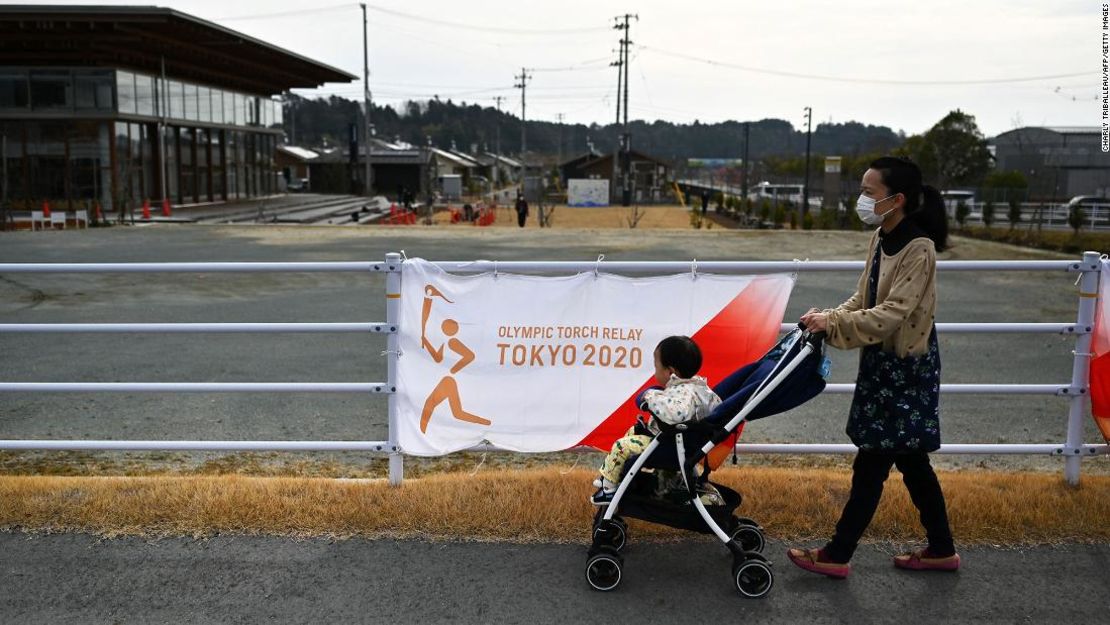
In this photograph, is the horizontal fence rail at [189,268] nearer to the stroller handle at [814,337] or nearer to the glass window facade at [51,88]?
the stroller handle at [814,337]

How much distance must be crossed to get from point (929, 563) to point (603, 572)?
1417 mm

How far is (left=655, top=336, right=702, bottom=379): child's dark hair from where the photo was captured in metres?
3.96

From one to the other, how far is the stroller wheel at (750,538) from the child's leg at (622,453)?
581 mm

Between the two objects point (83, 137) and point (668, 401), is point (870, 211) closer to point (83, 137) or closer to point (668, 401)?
point (668, 401)

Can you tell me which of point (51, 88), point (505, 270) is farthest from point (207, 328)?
point (51, 88)

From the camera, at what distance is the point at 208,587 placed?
152 inches

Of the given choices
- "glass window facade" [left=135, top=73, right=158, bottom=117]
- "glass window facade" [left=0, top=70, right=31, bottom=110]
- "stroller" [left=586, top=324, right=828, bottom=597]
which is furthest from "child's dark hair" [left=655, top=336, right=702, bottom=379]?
"glass window facade" [left=0, top=70, right=31, bottom=110]

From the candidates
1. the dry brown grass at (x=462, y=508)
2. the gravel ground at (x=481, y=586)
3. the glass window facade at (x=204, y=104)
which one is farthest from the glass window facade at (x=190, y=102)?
the gravel ground at (x=481, y=586)

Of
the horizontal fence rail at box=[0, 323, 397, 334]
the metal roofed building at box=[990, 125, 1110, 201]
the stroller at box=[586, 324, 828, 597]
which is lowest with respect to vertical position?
the stroller at box=[586, 324, 828, 597]

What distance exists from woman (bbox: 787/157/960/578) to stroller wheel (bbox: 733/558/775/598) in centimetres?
30

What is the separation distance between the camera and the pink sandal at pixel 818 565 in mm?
3953

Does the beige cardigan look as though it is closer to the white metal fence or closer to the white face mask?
the white face mask

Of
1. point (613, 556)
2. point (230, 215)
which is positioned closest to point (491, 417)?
point (613, 556)

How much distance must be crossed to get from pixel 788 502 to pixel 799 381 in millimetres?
1101
